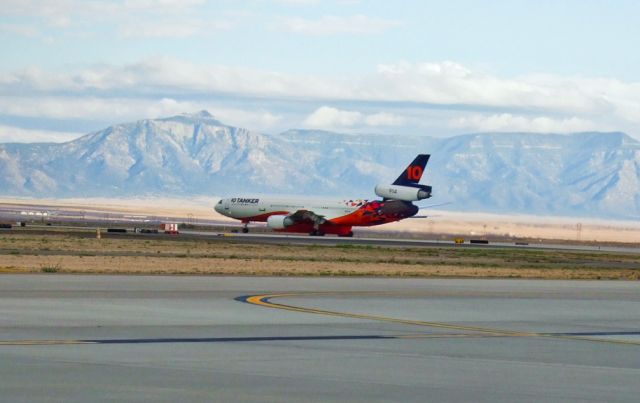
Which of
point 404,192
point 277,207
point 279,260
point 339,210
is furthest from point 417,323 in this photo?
point 277,207

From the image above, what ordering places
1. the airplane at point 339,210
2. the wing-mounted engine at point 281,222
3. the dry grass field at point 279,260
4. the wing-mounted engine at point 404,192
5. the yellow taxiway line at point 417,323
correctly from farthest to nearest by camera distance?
1. the wing-mounted engine at point 281,222
2. the airplane at point 339,210
3. the wing-mounted engine at point 404,192
4. the dry grass field at point 279,260
5. the yellow taxiway line at point 417,323

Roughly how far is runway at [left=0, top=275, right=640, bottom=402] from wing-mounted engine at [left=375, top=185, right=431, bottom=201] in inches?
3213

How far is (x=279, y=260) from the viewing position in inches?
2717

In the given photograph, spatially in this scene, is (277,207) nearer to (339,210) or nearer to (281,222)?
(281,222)

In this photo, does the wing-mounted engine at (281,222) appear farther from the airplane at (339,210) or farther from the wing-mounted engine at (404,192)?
the wing-mounted engine at (404,192)

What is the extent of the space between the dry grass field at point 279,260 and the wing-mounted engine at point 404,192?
28151 mm

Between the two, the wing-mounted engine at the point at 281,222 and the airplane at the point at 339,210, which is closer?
the airplane at the point at 339,210

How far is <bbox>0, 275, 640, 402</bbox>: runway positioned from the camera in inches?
730

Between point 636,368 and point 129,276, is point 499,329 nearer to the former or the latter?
point 636,368

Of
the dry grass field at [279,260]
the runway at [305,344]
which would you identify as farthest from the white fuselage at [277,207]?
the runway at [305,344]

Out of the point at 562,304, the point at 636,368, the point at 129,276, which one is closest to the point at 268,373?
the point at 636,368

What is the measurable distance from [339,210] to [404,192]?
881cm

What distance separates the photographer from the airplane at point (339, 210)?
12588 cm

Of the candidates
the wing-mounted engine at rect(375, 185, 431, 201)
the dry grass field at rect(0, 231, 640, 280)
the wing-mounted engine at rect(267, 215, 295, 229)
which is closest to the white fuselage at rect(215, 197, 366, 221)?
the wing-mounted engine at rect(267, 215, 295, 229)
